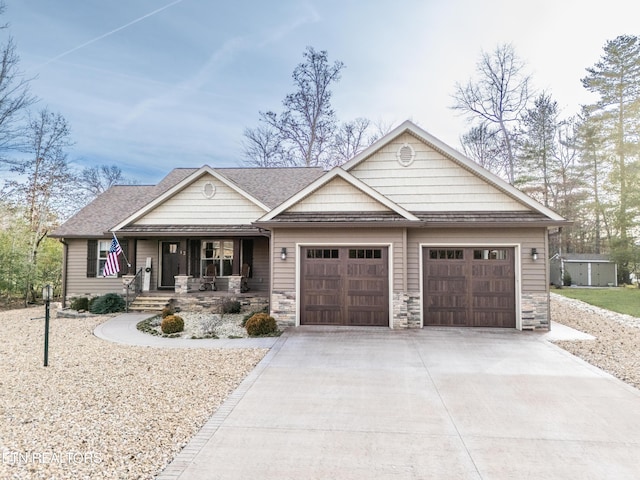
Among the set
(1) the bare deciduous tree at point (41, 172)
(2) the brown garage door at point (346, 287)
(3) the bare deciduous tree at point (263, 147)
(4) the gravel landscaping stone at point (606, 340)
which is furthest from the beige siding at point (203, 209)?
(3) the bare deciduous tree at point (263, 147)

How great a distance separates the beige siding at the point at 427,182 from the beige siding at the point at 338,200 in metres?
0.87

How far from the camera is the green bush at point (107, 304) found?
12356 millimetres

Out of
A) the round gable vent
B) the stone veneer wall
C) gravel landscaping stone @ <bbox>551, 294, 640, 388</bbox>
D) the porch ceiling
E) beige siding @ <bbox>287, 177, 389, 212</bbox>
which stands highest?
the round gable vent

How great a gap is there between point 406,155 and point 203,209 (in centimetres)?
753

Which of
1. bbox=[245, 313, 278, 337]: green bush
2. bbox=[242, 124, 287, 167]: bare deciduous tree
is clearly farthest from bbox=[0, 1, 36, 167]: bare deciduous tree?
bbox=[245, 313, 278, 337]: green bush

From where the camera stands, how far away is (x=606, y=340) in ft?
28.6

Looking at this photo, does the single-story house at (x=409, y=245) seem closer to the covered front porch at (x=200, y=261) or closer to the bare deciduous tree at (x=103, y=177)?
the covered front porch at (x=200, y=261)

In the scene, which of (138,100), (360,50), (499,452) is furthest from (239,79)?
(499,452)

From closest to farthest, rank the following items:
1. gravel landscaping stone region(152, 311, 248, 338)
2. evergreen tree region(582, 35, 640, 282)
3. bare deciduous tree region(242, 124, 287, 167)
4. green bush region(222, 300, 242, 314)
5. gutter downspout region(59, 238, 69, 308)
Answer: gravel landscaping stone region(152, 311, 248, 338), green bush region(222, 300, 242, 314), gutter downspout region(59, 238, 69, 308), evergreen tree region(582, 35, 640, 282), bare deciduous tree region(242, 124, 287, 167)

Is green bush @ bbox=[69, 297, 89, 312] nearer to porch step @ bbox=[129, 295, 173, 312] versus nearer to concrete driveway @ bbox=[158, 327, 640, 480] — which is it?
porch step @ bbox=[129, 295, 173, 312]

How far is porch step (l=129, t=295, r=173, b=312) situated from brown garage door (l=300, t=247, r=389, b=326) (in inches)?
229

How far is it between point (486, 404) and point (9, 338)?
11.3 m

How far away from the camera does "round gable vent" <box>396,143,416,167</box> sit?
34.3ft

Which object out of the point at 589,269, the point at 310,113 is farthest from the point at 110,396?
the point at 589,269
